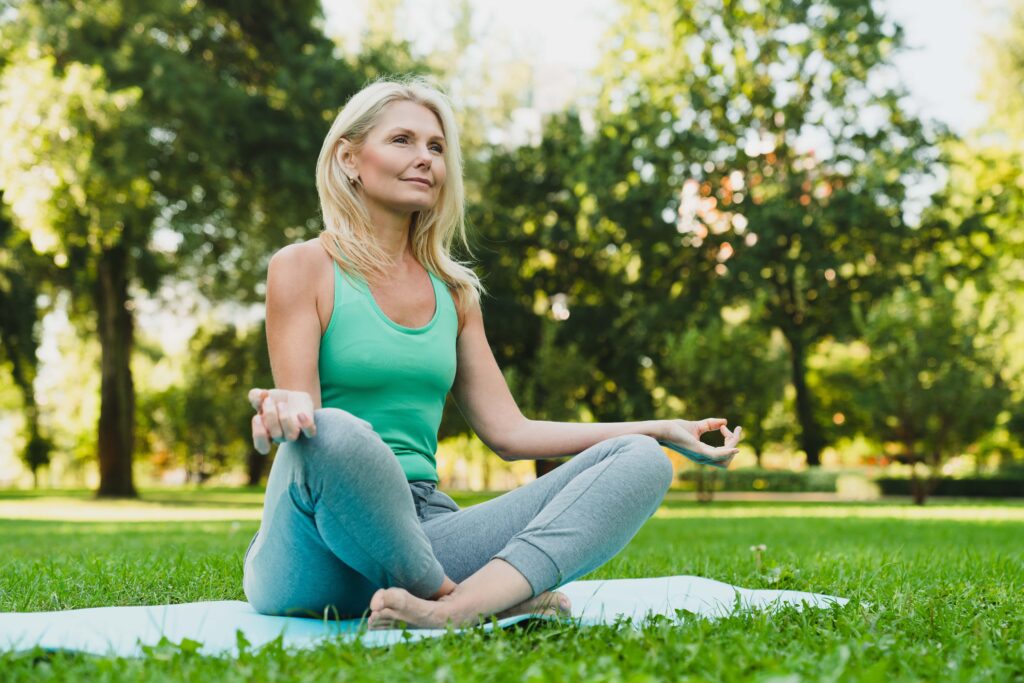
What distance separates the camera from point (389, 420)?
2799 millimetres

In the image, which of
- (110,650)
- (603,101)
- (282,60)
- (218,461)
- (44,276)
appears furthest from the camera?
(218,461)

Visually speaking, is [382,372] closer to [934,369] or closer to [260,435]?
[260,435]

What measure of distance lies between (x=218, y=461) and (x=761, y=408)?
32687 millimetres

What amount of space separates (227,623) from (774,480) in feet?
88.2

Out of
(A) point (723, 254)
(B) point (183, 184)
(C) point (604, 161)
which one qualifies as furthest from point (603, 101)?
(B) point (183, 184)

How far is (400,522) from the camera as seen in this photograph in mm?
2402

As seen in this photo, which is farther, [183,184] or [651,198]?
[651,198]

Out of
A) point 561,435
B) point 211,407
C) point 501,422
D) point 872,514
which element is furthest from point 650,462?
point 211,407

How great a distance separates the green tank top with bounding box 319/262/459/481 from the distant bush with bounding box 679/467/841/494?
22710 millimetres

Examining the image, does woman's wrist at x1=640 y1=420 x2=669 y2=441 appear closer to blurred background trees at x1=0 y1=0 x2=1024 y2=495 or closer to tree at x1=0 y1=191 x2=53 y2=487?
blurred background trees at x1=0 y1=0 x2=1024 y2=495

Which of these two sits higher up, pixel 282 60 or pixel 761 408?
pixel 282 60

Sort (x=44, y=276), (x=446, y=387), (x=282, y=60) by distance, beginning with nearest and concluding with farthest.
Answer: (x=446, y=387)
(x=282, y=60)
(x=44, y=276)

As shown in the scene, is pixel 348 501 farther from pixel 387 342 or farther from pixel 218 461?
pixel 218 461

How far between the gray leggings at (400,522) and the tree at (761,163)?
1723 centimetres
